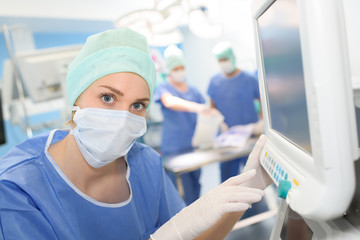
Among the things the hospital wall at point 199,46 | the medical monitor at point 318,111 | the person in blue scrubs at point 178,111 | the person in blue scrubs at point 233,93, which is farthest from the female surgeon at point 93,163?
the hospital wall at point 199,46

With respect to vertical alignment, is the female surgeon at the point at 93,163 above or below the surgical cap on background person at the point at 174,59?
below

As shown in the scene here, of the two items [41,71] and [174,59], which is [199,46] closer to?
[174,59]

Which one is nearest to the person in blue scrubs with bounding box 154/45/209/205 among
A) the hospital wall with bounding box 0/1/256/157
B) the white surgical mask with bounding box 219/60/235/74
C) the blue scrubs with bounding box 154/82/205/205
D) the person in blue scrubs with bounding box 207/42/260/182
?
the blue scrubs with bounding box 154/82/205/205

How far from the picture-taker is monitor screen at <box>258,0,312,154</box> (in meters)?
0.44

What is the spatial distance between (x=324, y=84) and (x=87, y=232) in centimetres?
77

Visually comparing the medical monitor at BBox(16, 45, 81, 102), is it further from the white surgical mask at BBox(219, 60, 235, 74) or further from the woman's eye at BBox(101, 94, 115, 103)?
the woman's eye at BBox(101, 94, 115, 103)

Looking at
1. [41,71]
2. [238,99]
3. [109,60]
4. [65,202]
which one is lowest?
[65,202]

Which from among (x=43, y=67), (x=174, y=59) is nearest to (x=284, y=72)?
(x=43, y=67)

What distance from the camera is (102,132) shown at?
0.82 meters

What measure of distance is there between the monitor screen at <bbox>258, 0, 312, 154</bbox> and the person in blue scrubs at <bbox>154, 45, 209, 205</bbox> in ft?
5.83

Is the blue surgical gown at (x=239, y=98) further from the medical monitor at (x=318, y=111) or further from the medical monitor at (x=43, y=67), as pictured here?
the medical monitor at (x=318, y=111)

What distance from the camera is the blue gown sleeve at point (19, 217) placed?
25.4 inches

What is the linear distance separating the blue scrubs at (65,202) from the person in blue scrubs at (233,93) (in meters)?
1.59

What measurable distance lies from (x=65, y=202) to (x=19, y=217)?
0.15 m
